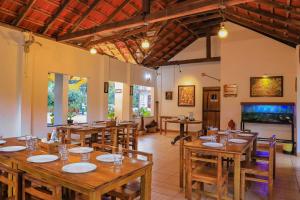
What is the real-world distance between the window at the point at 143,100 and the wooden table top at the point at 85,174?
724cm

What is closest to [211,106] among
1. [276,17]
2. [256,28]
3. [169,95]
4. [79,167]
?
[169,95]

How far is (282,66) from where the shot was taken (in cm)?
641

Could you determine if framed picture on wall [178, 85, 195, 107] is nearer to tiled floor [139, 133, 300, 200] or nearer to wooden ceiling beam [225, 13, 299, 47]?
wooden ceiling beam [225, 13, 299, 47]

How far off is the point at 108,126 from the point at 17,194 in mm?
2997

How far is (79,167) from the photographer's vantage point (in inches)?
69.7

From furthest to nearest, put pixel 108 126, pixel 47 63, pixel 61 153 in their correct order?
pixel 47 63 → pixel 108 126 → pixel 61 153

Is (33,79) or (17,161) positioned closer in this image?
(17,161)

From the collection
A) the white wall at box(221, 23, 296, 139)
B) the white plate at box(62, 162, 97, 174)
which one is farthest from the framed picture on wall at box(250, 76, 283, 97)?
the white plate at box(62, 162, 97, 174)

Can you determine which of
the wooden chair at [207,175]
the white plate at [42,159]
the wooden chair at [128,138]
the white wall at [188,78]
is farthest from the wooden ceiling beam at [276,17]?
the white plate at [42,159]

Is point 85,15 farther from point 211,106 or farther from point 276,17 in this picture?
point 211,106

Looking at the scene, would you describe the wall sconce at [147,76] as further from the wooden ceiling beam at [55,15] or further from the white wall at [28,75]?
the wooden ceiling beam at [55,15]

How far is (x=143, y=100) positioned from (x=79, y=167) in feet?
27.2

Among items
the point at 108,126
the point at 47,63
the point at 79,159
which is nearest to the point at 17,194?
the point at 79,159

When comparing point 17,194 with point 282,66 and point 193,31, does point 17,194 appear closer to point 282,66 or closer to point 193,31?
point 282,66
